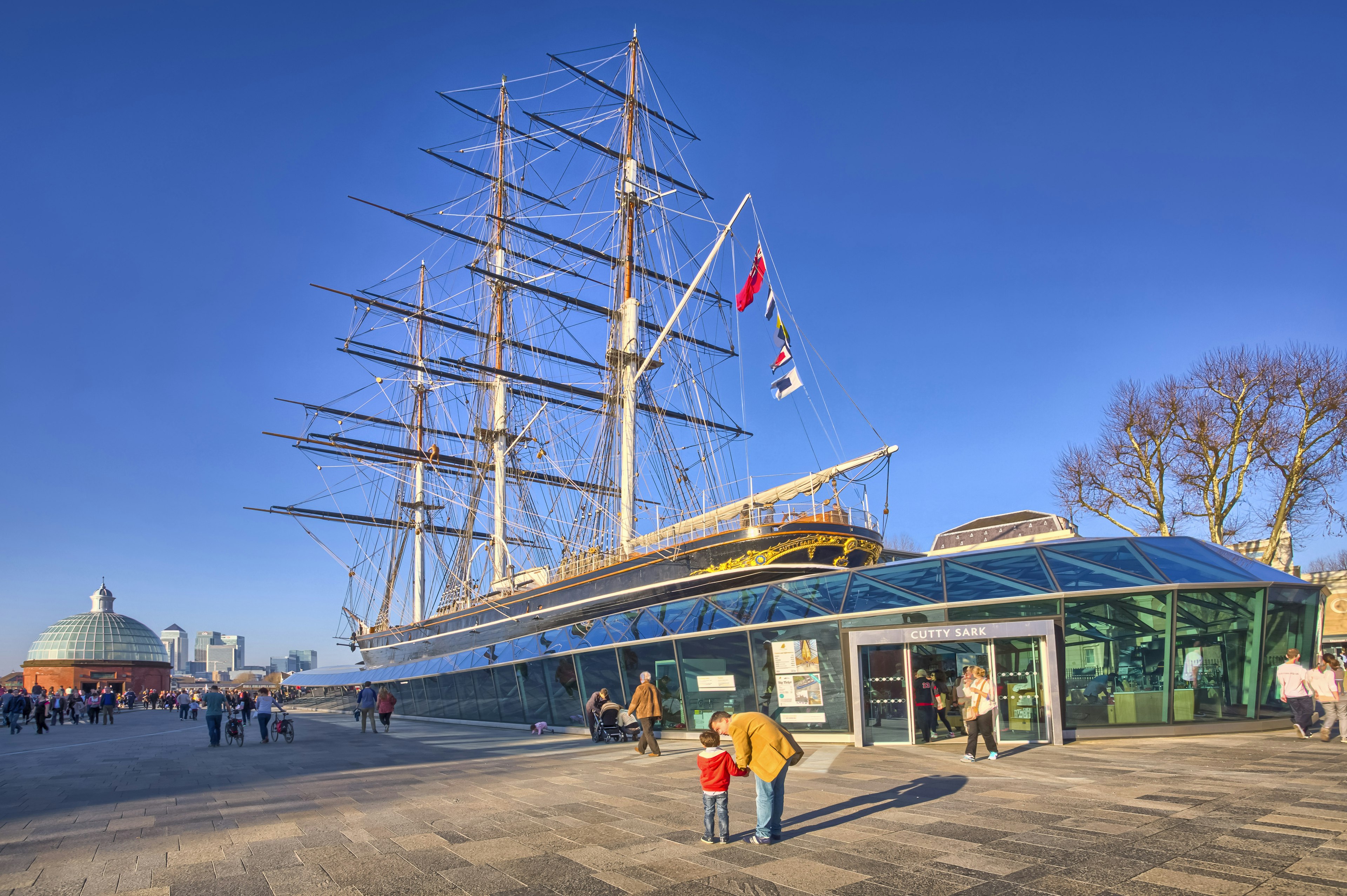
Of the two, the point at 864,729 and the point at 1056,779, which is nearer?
the point at 1056,779

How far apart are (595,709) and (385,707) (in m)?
8.72

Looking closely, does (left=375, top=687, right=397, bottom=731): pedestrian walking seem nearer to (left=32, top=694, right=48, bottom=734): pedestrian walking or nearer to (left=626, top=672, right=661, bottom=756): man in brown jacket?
(left=626, top=672, right=661, bottom=756): man in brown jacket

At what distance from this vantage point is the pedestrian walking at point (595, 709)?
1683 centimetres

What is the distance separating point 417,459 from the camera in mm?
54219

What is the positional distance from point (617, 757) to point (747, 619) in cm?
346

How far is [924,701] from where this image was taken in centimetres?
1381

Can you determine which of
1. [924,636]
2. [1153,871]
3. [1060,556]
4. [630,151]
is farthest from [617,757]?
[630,151]

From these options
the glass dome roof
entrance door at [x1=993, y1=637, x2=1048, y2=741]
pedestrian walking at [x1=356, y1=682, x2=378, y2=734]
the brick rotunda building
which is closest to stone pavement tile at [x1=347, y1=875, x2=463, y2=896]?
entrance door at [x1=993, y1=637, x2=1048, y2=741]

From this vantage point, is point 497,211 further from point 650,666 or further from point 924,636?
point 924,636

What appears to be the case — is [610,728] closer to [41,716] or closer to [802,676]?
[802,676]

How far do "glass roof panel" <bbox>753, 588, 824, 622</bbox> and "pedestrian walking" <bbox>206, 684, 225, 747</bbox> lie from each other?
12.6m

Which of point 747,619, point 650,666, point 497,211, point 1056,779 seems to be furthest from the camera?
point 497,211

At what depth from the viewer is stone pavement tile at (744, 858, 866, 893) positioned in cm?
575

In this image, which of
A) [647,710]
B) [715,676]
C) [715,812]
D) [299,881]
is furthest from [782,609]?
[299,881]
